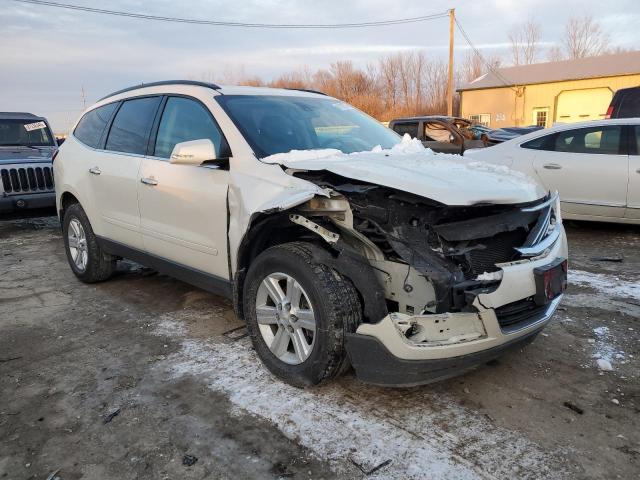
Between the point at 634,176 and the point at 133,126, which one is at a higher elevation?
the point at 133,126

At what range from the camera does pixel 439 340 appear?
2.53 metres

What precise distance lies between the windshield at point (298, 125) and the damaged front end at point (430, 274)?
0.70 m

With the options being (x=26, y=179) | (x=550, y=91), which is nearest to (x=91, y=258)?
(x=26, y=179)

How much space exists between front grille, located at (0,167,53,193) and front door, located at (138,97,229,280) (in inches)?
191

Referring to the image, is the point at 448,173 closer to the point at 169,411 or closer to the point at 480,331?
the point at 480,331

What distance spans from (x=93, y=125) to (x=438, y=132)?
9.28 m

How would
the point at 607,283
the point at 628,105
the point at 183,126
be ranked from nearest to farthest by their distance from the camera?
the point at 183,126 → the point at 607,283 → the point at 628,105

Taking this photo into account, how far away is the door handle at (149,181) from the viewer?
3.93m

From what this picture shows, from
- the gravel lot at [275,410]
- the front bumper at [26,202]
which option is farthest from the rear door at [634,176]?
the front bumper at [26,202]

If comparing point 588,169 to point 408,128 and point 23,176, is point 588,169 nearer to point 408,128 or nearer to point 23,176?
point 408,128

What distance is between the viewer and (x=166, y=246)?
3.97 metres

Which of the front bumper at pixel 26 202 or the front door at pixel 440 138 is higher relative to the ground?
the front door at pixel 440 138

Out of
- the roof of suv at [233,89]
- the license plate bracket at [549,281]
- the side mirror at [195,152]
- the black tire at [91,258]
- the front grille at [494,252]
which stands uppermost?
the roof of suv at [233,89]

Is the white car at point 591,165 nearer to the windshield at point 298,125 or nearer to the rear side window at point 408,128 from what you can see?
the windshield at point 298,125
